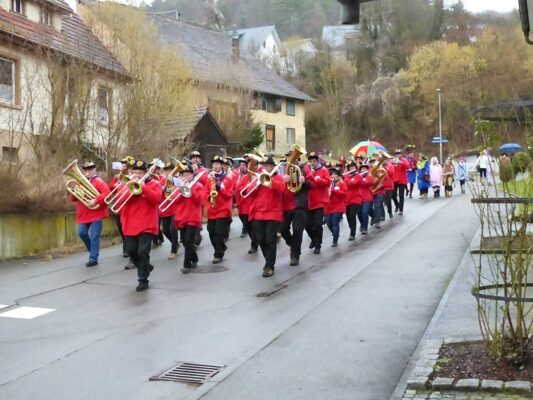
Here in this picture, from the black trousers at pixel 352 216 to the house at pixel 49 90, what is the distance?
746 cm

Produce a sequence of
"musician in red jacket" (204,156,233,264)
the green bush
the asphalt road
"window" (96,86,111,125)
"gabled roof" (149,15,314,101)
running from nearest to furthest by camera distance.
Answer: the green bush
the asphalt road
"musician in red jacket" (204,156,233,264)
"window" (96,86,111,125)
"gabled roof" (149,15,314,101)

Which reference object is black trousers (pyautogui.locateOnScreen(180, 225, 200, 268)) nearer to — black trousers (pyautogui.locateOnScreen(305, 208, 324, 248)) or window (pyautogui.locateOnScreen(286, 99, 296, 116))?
black trousers (pyautogui.locateOnScreen(305, 208, 324, 248))

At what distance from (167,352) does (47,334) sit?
170 cm

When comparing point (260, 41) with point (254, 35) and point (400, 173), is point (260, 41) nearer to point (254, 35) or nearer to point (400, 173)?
point (254, 35)

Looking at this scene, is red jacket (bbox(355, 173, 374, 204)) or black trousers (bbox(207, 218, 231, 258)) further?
red jacket (bbox(355, 173, 374, 204))

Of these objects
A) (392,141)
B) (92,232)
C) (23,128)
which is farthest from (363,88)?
(92,232)

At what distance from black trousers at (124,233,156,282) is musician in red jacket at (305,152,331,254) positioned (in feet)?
13.3

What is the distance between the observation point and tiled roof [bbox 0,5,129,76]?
19578mm

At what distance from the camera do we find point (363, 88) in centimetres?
5978

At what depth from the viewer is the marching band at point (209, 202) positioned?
10141 mm

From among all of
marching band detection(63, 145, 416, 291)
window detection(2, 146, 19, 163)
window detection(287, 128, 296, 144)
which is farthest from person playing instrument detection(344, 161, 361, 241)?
window detection(287, 128, 296, 144)

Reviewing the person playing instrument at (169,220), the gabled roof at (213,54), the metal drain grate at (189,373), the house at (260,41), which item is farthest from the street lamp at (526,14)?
the house at (260,41)

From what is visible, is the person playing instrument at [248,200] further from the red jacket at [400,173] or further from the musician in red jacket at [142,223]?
A: the red jacket at [400,173]

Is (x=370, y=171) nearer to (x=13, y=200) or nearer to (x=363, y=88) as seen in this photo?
(x=13, y=200)
